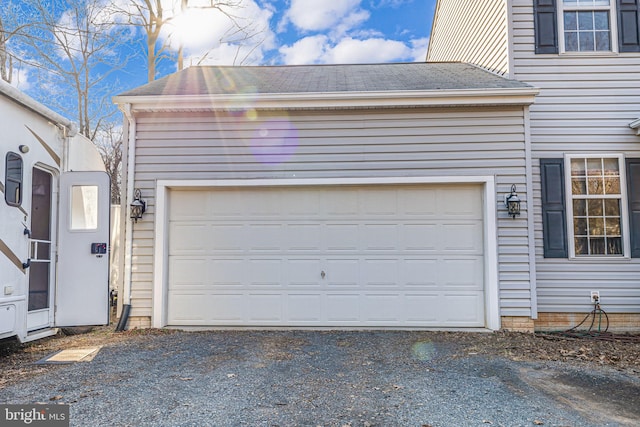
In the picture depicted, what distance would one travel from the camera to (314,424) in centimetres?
287

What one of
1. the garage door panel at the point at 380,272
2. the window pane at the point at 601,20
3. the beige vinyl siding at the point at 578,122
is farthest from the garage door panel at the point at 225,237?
the window pane at the point at 601,20

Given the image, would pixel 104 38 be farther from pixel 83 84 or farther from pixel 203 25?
pixel 203 25

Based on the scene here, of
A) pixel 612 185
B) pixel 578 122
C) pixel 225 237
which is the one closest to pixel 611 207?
pixel 612 185

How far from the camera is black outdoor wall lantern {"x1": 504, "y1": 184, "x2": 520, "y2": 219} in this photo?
5.80 meters

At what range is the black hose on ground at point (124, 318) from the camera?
230 inches

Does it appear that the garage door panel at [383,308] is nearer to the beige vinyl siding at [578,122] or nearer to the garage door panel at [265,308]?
the garage door panel at [265,308]

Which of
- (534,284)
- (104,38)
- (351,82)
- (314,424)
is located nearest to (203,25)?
(104,38)

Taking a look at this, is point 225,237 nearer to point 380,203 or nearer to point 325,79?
point 380,203

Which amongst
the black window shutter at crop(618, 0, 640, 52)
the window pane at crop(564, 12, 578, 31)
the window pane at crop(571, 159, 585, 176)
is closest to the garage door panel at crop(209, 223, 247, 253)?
the window pane at crop(571, 159, 585, 176)

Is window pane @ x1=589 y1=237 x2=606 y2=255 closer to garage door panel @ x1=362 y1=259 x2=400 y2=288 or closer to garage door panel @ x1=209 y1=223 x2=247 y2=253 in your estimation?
garage door panel @ x1=362 y1=259 x2=400 y2=288

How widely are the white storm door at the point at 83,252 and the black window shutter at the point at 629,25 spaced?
305 inches

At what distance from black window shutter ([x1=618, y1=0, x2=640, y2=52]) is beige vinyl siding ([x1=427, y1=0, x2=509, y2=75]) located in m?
1.73

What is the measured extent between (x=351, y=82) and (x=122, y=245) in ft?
14.0

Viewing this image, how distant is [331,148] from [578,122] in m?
3.79
